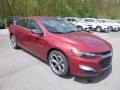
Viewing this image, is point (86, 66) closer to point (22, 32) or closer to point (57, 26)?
point (57, 26)

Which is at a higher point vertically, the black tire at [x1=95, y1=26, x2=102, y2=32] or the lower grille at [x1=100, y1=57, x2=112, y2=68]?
the lower grille at [x1=100, y1=57, x2=112, y2=68]

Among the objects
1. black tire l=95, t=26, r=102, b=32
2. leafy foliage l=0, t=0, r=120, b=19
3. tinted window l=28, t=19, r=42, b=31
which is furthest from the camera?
leafy foliage l=0, t=0, r=120, b=19

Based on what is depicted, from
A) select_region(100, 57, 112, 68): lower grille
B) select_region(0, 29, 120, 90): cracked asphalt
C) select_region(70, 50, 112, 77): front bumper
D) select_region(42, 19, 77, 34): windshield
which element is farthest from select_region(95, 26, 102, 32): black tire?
select_region(70, 50, 112, 77): front bumper

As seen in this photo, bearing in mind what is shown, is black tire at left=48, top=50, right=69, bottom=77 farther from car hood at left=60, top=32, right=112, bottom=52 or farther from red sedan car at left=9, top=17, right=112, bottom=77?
car hood at left=60, top=32, right=112, bottom=52

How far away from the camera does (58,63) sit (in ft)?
17.4

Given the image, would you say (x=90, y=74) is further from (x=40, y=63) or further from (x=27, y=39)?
(x=27, y=39)

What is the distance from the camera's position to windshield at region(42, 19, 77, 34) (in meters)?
5.84

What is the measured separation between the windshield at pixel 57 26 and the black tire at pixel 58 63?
79 centimetres

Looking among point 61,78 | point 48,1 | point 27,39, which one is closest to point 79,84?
point 61,78

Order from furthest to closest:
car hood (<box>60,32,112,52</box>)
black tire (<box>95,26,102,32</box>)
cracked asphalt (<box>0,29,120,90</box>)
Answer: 1. black tire (<box>95,26,102,32</box>)
2. car hood (<box>60,32,112,52</box>)
3. cracked asphalt (<box>0,29,120,90</box>)

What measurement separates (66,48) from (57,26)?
53.6 inches

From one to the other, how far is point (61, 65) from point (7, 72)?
5.15ft

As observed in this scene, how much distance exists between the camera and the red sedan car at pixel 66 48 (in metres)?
4.75

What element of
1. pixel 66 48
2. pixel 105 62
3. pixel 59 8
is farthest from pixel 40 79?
pixel 59 8
